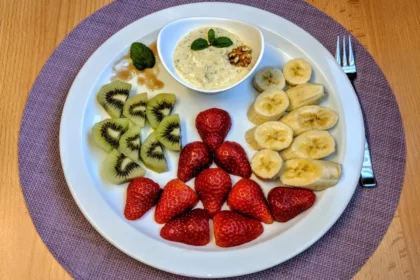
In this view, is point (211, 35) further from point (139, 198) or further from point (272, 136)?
point (139, 198)

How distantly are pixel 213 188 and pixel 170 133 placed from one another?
0.25 metres

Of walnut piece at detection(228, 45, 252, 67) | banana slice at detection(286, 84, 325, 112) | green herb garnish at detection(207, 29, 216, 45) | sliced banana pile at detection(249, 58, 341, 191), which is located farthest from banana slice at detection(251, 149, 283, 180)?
green herb garnish at detection(207, 29, 216, 45)

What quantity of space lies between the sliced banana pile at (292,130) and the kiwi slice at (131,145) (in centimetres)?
39

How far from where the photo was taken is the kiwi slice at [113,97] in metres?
1.59

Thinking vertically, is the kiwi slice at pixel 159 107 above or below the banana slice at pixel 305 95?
below

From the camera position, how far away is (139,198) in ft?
4.74

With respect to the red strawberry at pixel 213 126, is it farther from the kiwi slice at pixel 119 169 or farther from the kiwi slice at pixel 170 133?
the kiwi slice at pixel 119 169

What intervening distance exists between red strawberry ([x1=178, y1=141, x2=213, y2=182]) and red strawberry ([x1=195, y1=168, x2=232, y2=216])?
1.6 inches

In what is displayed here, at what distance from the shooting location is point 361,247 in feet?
4.88

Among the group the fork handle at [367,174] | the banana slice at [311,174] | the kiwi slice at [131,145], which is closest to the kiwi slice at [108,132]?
the kiwi slice at [131,145]

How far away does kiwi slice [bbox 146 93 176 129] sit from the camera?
1602mm

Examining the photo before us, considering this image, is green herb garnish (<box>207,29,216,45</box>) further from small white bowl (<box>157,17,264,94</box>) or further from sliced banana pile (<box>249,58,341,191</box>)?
sliced banana pile (<box>249,58,341,191</box>)

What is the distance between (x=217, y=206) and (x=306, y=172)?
31 cm

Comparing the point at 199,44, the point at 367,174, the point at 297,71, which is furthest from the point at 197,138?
the point at 367,174
